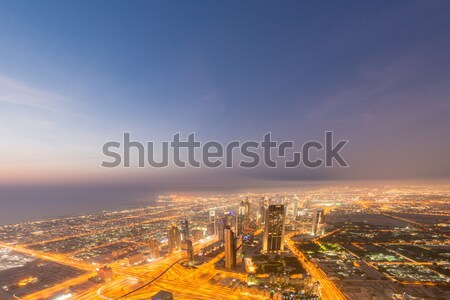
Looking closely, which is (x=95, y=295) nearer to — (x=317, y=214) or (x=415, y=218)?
(x=317, y=214)

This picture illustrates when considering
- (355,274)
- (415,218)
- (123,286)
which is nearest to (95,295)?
(123,286)

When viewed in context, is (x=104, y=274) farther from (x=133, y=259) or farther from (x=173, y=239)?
(x=173, y=239)

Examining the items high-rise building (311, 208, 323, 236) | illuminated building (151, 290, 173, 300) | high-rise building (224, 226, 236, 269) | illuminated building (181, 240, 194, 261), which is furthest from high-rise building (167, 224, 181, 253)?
high-rise building (311, 208, 323, 236)

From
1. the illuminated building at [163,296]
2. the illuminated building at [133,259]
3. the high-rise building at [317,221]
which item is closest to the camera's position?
the illuminated building at [163,296]

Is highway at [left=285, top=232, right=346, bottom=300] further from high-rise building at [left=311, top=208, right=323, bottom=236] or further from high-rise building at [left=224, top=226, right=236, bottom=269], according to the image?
high-rise building at [left=224, top=226, right=236, bottom=269]

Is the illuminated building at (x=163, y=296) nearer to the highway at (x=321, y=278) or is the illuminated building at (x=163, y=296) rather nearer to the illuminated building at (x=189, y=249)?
the illuminated building at (x=189, y=249)

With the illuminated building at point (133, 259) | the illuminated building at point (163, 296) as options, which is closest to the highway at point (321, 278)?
the illuminated building at point (163, 296)
